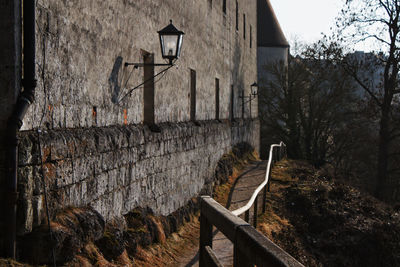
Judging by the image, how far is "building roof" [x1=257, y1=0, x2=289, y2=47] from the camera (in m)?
33.8

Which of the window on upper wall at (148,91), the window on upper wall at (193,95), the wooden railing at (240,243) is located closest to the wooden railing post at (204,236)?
the wooden railing at (240,243)

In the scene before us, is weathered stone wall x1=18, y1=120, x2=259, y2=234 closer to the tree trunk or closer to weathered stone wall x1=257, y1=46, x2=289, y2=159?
the tree trunk

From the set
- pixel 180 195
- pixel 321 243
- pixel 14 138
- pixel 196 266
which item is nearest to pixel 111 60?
pixel 14 138

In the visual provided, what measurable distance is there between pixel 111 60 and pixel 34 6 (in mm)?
1934

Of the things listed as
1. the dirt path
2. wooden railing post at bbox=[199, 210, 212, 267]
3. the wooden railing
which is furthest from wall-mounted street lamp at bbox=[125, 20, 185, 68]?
wooden railing post at bbox=[199, 210, 212, 267]

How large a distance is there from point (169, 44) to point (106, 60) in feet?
4.60

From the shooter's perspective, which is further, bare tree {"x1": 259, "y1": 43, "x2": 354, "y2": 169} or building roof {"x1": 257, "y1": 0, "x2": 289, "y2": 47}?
building roof {"x1": 257, "y1": 0, "x2": 289, "y2": 47}

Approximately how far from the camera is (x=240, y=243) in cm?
288

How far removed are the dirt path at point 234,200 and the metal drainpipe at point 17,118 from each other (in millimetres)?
3075

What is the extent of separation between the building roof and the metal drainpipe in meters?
30.5

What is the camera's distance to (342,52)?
72.7ft

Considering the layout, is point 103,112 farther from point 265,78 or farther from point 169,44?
point 265,78

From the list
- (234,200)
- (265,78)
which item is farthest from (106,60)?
(265,78)

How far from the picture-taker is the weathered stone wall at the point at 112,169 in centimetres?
421
